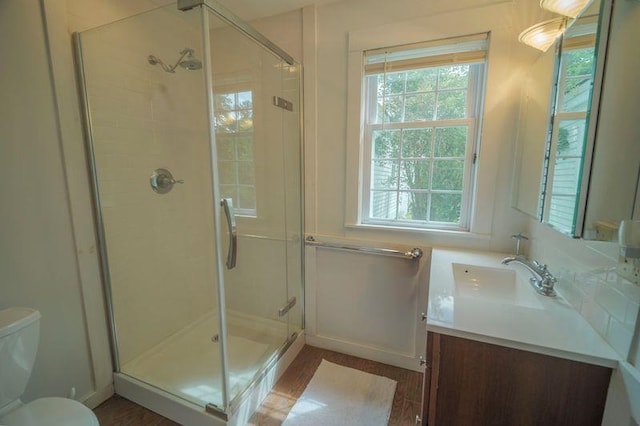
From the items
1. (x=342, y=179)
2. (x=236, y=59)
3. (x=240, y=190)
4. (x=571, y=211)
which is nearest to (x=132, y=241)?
(x=240, y=190)

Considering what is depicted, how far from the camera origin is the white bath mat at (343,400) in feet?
5.09

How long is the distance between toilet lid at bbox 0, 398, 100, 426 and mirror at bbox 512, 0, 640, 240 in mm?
1917

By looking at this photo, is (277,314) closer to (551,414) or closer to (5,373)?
(5,373)

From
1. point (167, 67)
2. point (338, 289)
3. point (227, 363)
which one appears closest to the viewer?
point (227, 363)

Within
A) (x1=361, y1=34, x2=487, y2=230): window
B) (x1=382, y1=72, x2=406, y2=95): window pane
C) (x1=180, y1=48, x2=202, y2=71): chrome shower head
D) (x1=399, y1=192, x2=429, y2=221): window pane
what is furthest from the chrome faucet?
(x1=180, y1=48, x2=202, y2=71): chrome shower head

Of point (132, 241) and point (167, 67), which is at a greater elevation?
point (167, 67)

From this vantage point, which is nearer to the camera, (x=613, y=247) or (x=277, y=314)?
(x=613, y=247)

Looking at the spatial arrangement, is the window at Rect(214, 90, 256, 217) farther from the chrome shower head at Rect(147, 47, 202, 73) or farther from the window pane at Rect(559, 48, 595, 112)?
the window pane at Rect(559, 48, 595, 112)

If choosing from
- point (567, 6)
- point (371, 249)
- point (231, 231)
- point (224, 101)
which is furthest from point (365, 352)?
point (567, 6)

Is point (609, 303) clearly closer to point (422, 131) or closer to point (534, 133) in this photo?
point (534, 133)

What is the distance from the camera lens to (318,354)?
2117mm

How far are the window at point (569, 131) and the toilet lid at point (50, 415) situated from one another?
6.31 ft

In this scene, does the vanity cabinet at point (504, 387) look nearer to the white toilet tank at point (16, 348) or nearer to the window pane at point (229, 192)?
the window pane at point (229, 192)

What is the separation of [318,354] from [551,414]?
1512 mm
